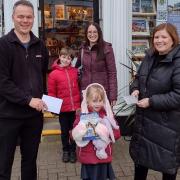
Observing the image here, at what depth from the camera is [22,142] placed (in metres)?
3.57

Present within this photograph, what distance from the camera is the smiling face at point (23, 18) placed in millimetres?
3229

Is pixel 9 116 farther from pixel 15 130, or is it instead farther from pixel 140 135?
pixel 140 135

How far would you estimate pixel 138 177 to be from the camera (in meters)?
3.73

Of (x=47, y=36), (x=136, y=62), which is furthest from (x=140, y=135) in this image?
(x=47, y=36)

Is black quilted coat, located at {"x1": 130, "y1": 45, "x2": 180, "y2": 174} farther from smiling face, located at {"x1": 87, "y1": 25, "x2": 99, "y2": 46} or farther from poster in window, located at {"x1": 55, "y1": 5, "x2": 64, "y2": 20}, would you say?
poster in window, located at {"x1": 55, "y1": 5, "x2": 64, "y2": 20}

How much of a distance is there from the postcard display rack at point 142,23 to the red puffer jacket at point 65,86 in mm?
1647

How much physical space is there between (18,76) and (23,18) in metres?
0.49

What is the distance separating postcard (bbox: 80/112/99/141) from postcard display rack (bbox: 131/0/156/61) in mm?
2821

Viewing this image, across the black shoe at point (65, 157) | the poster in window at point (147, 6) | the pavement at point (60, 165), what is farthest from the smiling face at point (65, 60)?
the poster in window at point (147, 6)

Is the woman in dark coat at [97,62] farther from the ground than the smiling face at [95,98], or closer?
farther from the ground

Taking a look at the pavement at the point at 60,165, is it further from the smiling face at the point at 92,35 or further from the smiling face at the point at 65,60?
the smiling face at the point at 92,35

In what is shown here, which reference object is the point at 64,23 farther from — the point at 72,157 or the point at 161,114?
the point at 161,114

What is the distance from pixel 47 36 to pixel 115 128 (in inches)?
131

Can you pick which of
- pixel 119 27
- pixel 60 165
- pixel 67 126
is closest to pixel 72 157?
pixel 60 165
